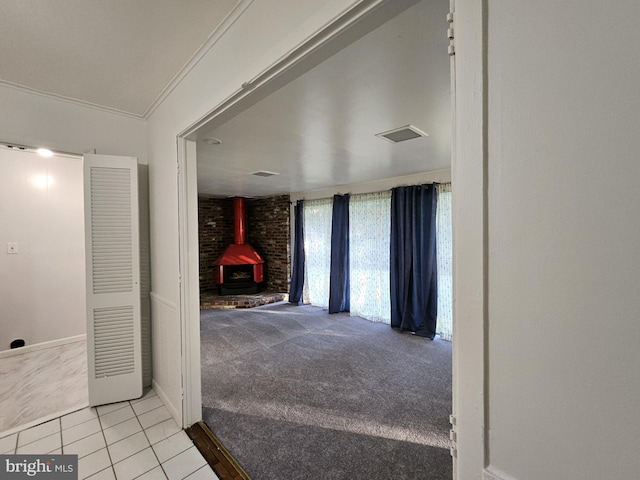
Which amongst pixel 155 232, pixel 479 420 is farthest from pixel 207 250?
pixel 479 420

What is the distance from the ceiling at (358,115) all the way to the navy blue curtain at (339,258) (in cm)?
108

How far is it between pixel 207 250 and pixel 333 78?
5.70m

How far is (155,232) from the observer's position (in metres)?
2.34

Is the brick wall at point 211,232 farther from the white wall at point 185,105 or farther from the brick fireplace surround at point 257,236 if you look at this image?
the white wall at point 185,105

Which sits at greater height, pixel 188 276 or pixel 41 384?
pixel 188 276

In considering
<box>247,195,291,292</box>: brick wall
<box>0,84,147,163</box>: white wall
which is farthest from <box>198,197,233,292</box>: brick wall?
<box>0,84,147,163</box>: white wall

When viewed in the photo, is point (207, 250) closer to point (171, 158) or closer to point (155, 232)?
point (155, 232)

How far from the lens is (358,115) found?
2.00 m

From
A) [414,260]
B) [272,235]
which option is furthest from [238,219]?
[414,260]

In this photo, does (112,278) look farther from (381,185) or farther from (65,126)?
(381,185)

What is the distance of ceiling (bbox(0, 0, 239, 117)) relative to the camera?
1277 millimetres

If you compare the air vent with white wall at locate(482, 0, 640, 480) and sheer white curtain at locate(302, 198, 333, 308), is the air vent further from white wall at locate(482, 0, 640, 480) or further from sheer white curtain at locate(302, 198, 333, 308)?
white wall at locate(482, 0, 640, 480)

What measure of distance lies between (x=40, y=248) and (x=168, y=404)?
8.93 ft

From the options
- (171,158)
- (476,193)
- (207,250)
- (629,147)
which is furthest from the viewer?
(207,250)
